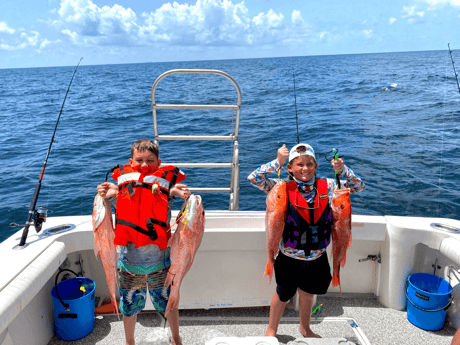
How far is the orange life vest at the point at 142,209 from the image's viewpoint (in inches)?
85.0

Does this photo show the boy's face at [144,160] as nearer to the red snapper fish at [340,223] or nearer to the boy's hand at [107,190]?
the boy's hand at [107,190]

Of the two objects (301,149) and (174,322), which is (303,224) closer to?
(301,149)

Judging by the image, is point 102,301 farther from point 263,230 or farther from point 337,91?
point 337,91

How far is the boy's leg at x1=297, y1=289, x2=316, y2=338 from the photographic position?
2.64m

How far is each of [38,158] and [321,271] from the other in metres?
11.2

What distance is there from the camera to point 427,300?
2998 mm

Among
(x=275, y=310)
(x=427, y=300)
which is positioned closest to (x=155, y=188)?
(x=275, y=310)

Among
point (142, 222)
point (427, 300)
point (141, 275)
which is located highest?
point (142, 222)

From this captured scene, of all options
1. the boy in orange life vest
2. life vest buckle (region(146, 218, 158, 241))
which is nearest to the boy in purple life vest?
the boy in orange life vest

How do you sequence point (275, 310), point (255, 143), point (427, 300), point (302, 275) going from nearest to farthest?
point (302, 275)
point (275, 310)
point (427, 300)
point (255, 143)

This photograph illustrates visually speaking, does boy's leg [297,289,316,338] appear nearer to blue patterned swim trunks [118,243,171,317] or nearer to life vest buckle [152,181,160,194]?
A: blue patterned swim trunks [118,243,171,317]

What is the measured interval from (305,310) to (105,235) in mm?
1666

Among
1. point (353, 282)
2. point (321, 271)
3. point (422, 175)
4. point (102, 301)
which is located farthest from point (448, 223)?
point (422, 175)

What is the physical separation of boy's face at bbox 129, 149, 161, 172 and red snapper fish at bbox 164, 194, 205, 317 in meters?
0.35
